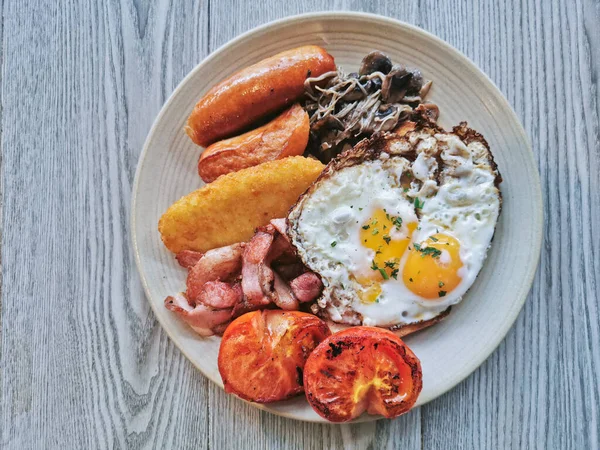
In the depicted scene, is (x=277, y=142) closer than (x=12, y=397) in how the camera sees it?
Yes

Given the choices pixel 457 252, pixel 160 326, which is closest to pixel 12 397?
pixel 160 326

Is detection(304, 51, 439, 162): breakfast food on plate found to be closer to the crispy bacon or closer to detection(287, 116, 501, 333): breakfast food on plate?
detection(287, 116, 501, 333): breakfast food on plate

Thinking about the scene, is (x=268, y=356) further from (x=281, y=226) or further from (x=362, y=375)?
(x=281, y=226)

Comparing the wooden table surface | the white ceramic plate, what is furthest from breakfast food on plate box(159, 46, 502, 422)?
the wooden table surface

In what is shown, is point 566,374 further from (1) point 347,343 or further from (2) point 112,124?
(2) point 112,124

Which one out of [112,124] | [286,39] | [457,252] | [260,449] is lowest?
[260,449]

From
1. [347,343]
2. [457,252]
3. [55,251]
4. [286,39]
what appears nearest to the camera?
[347,343]
